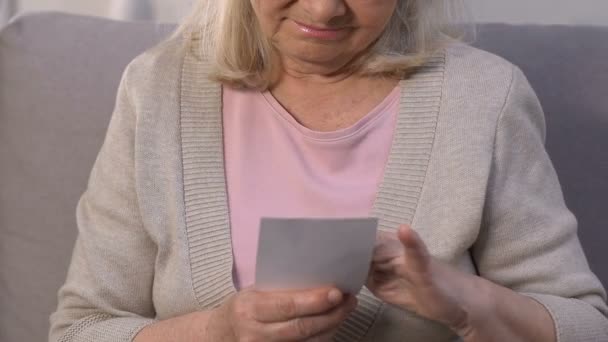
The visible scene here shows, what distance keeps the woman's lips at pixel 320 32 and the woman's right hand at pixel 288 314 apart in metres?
0.35

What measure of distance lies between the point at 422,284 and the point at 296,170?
0.32m

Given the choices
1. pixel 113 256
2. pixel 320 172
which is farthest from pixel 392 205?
pixel 113 256

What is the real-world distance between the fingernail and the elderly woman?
0.66 ft

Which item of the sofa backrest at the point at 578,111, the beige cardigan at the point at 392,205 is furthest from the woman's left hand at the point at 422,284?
the sofa backrest at the point at 578,111

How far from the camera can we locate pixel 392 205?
118cm

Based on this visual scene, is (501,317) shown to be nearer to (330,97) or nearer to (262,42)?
(330,97)

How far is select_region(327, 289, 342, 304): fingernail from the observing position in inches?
36.8

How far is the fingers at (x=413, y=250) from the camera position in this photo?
89cm

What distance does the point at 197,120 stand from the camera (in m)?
1.27

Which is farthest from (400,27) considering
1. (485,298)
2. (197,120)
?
(485,298)

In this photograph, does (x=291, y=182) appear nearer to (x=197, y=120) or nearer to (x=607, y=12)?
(x=197, y=120)

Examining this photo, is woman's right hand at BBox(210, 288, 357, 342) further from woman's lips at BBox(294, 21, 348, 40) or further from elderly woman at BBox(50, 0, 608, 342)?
woman's lips at BBox(294, 21, 348, 40)

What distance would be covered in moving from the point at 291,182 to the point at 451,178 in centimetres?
→ 21

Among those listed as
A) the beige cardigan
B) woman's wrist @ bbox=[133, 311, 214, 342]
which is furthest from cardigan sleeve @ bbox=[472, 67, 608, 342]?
woman's wrist @ bbox=[133, 311, 214, 342]
